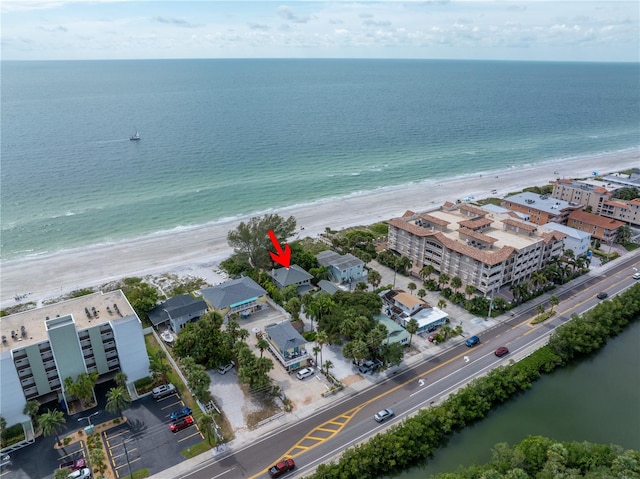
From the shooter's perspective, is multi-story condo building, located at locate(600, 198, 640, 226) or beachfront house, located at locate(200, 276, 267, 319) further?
multi-story condo building, located at locate(600, 198, 640, 226)

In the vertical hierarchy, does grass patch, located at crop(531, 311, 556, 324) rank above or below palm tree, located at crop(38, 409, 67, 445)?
below

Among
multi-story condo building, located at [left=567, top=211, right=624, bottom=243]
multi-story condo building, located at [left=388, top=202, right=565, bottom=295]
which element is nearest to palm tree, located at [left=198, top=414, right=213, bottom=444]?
multi-story condo building, located at [left=388, top=202, right=565, bottom=295]

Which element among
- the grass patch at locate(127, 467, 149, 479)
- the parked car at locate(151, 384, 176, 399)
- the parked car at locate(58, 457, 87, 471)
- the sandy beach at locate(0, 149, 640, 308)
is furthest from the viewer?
the sandy beach at locate(0, 149, 640, 308)

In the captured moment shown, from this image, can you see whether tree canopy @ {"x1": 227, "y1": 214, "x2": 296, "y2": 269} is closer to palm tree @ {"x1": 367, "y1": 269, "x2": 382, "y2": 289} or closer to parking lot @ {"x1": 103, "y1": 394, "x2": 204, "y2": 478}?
palm tree @ {"x1": 367, "y1": 269, "x2": 382, "y2": 289}

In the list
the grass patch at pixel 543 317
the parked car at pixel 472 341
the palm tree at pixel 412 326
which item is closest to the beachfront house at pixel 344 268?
the palm tree at pixel 412 326

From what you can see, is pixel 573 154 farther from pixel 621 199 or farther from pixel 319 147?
pixel 319 147

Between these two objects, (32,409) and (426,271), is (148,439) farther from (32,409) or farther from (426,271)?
(426,271)

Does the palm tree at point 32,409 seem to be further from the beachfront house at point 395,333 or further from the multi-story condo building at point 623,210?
the multi-story condo building at point 623,210
